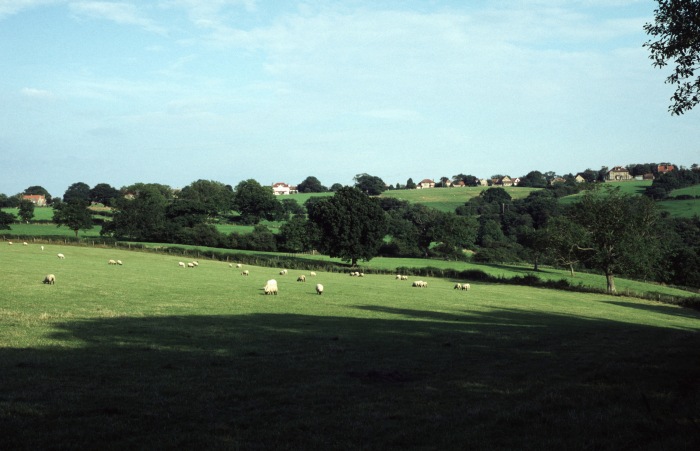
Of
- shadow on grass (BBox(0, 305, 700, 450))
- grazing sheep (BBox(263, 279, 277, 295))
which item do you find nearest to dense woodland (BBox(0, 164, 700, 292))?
grazing sheep (BBox(263, 279, 277, 295))

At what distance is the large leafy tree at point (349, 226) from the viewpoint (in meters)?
94.2

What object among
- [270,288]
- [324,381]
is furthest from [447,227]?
[324,381]

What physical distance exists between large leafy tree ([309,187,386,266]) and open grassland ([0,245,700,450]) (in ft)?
202

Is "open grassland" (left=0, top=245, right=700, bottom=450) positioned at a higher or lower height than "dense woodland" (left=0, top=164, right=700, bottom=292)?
lower

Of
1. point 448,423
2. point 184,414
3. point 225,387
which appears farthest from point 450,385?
point 184,414

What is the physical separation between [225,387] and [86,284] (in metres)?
32.4

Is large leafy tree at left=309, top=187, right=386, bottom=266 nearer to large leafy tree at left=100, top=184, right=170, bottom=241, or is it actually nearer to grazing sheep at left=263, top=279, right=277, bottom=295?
large leafy tree at left=100, top=184, right=170, bottom=241

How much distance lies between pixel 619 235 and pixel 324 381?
71.1 meters

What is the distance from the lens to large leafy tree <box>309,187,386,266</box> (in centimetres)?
9425

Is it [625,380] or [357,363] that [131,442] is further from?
[625,380]

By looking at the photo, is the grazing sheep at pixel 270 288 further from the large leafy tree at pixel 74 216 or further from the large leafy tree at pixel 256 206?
the large leafy tree at pixel 256 206

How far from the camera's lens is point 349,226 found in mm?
94500

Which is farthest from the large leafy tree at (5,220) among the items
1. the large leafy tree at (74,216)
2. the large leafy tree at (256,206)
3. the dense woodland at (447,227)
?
the large leafy tree at (256,206)

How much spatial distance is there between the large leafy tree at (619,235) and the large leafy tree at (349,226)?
32991 millimetres
